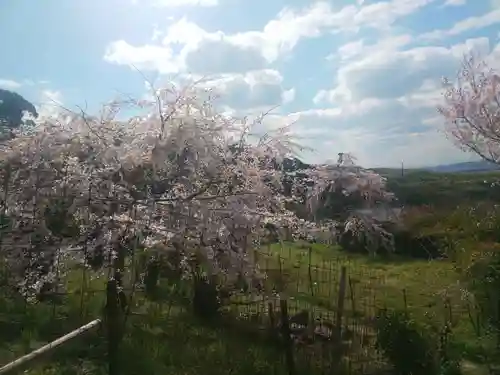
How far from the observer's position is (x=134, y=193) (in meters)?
6.88

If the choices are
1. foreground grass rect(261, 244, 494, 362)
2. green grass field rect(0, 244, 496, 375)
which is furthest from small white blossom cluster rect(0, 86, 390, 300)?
foreground grass rect(261, 244, 494, 362)

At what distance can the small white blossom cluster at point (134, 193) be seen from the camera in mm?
6758

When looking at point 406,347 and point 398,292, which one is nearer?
point 406,347

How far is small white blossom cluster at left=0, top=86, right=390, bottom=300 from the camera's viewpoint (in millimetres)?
6758

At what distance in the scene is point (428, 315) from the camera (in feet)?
33.5

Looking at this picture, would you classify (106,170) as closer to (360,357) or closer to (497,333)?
(360,357)

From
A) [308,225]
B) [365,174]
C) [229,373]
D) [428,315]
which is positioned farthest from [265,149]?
[365,174]

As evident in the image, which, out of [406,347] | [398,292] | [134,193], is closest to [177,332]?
[134,193]

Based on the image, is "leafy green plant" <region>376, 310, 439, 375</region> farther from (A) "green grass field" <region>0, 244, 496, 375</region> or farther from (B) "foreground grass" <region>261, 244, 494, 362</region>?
(B) "foreground grass" <region>261, 244, 494, 362</region>

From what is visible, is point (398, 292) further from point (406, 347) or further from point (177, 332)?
point (177, 332)

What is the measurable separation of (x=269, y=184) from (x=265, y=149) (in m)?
0.57

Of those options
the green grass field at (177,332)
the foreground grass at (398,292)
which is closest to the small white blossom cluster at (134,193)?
the green grass field at (177,332)

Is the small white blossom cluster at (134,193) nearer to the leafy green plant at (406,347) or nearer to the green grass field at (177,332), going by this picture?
the green grass field at (177,332)

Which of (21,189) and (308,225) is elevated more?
(21,189)
